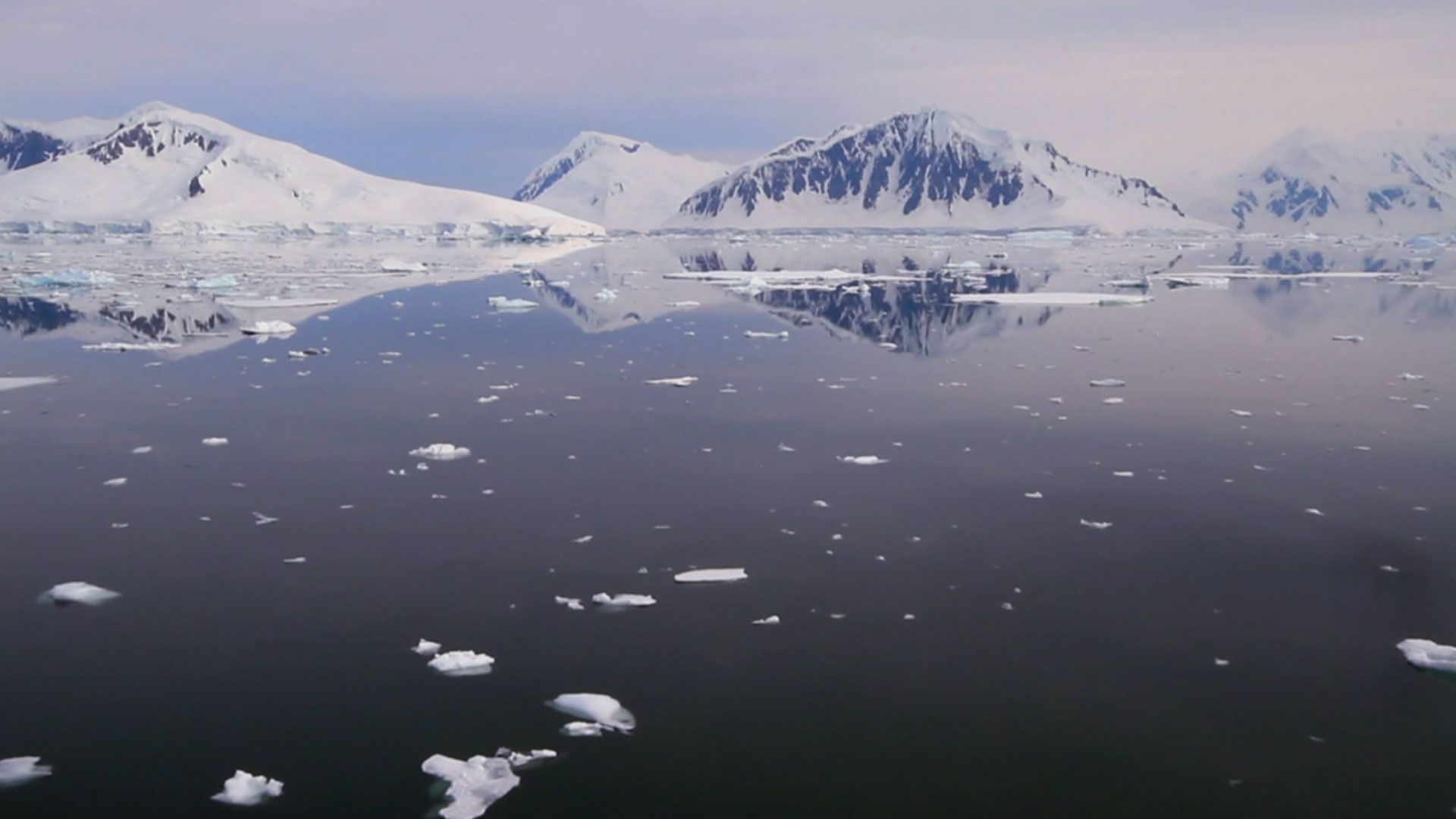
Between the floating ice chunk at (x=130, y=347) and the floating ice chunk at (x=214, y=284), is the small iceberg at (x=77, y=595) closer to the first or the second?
the floating ice chunk at (x=130, y=347)

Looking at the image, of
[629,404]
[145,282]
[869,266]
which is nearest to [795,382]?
[629,404]

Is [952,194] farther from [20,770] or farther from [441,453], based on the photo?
[20,770]

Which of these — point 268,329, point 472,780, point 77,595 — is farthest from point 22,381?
point 472,780

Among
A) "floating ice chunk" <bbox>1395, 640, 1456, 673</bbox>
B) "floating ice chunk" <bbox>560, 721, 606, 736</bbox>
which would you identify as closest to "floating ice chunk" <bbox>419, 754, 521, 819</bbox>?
"floating ice chunk" <bbox>560, 721, 606, 736</bbox>

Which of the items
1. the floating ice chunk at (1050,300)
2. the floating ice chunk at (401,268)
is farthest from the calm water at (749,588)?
the floating ice chunk at (401,268)

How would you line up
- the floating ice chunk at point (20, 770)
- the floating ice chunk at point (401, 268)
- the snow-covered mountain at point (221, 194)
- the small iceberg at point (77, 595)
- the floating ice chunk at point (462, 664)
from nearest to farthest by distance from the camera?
the floating ice chunk at point (20, 770), the floating ice chunk at point (462, 664), the small iceberg at point (77, 595), the floating ice chunk at point (401, 268), the snow-covered mountain at point (221, 194)
